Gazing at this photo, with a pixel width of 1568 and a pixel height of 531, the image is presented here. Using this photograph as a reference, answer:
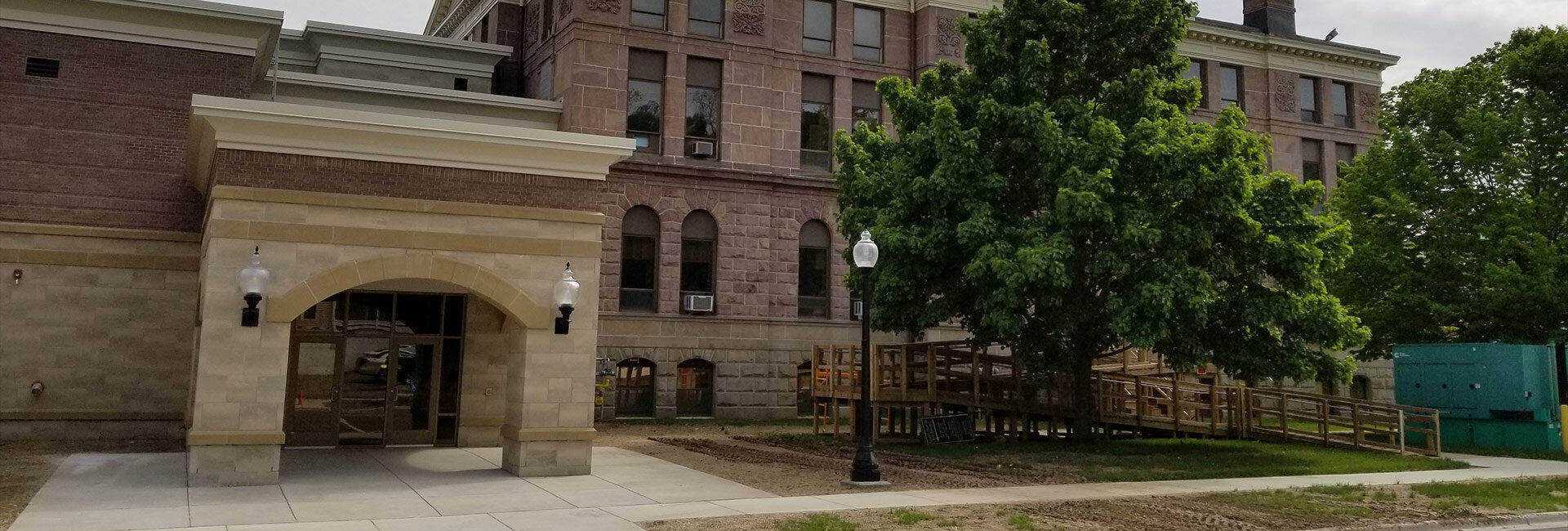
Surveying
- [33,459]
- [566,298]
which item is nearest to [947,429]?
[566,298]

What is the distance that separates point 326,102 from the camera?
27.8 meters

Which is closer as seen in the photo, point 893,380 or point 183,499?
point 183,499

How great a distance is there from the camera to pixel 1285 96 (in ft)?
132

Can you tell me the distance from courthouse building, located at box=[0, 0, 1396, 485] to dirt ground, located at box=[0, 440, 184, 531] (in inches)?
33.8

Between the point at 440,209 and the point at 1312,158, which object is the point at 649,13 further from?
the point at 1312,158

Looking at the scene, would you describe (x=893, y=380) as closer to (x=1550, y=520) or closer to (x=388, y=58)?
(x=1550, y=520)

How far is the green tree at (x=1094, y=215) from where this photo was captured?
18.8 metres

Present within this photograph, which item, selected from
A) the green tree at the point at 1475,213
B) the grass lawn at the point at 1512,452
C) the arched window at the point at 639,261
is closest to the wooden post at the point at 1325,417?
the grass lawn at the point at 1512,452

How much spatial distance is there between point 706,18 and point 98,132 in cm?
1608

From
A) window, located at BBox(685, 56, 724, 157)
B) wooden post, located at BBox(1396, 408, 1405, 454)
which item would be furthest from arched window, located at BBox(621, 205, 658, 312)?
wooden post, located at BBox(1396, 408, 1405, 454)

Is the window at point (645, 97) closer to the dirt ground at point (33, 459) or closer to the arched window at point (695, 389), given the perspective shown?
the arched window at point (695, 389)

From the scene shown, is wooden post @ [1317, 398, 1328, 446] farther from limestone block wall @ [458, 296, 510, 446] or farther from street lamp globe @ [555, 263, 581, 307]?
limestone block wall @ [458, 296, 510, 446]

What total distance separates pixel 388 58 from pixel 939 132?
1846 centimetres

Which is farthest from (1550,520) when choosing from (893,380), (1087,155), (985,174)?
(893,380)
